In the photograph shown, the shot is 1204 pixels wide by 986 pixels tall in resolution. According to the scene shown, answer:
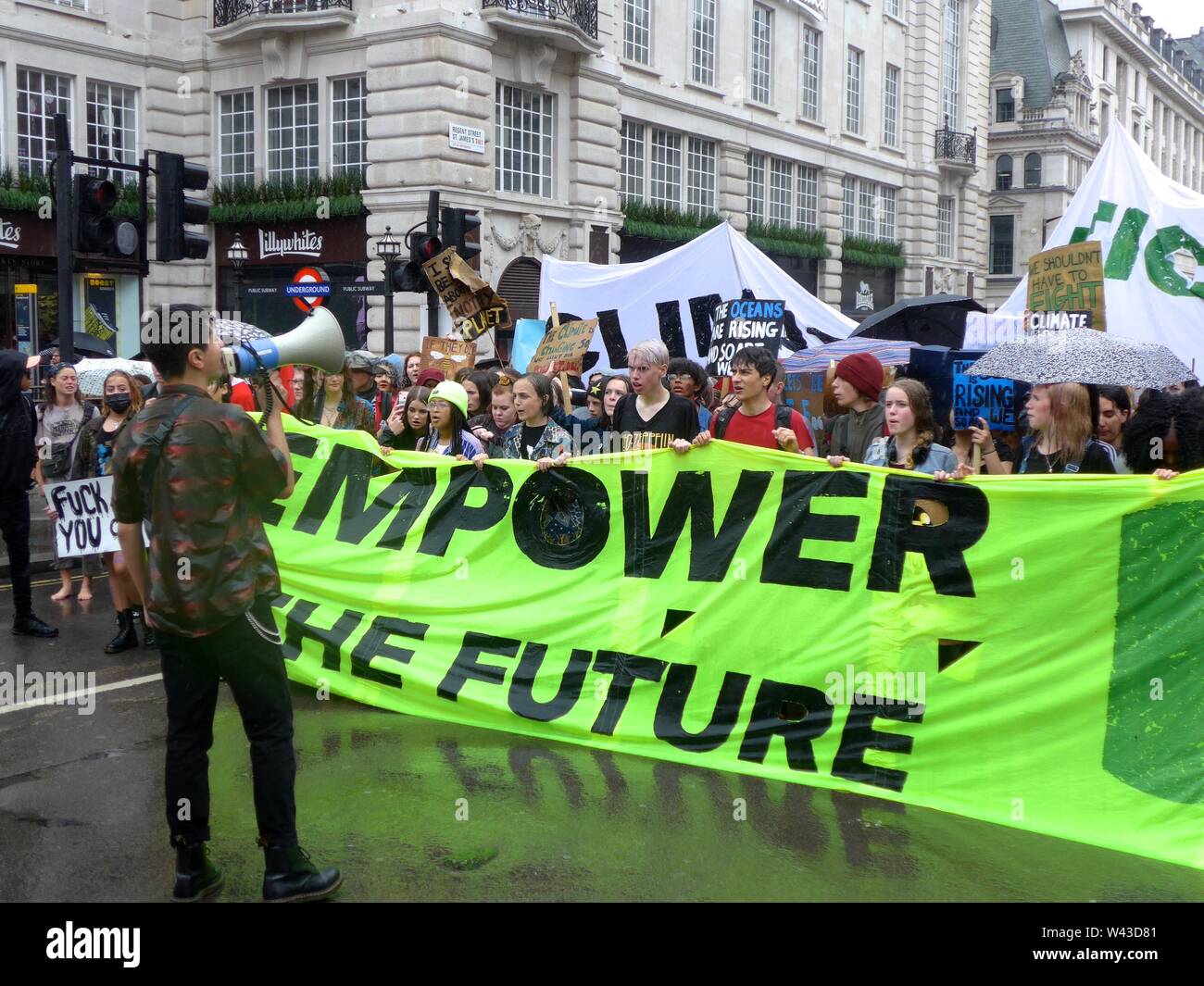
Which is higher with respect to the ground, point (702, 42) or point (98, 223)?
point (702, 42)

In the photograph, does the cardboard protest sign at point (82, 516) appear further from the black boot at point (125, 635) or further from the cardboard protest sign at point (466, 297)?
the cardboard protest sign at point (466, 297)

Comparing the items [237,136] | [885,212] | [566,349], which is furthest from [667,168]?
[566,349]

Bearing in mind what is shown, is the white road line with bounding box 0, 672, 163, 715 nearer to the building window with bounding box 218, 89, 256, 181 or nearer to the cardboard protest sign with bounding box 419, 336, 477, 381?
the cardboard protest sign with bounding box 419, 336, 477, 381

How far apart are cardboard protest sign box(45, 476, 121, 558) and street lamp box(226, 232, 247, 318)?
14464 mm

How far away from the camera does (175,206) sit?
39.8 feet

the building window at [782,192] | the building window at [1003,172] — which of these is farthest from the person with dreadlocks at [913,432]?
the building window at [1003,172]

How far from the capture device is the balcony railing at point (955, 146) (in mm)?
40125

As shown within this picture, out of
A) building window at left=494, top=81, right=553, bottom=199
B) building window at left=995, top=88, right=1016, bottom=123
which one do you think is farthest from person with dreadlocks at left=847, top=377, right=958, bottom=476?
building window at left=995, top=88, right=1016, bottom=123

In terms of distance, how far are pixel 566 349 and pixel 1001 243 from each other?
2144 inches

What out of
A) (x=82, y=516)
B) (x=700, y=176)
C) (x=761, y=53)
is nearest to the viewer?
(x=82, y=516)

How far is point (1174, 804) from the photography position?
15.2 feet

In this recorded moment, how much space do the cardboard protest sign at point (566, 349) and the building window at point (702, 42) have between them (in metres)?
18.0

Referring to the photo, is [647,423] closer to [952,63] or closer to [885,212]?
[885,212]

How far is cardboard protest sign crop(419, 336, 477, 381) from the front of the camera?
39.1 feet
